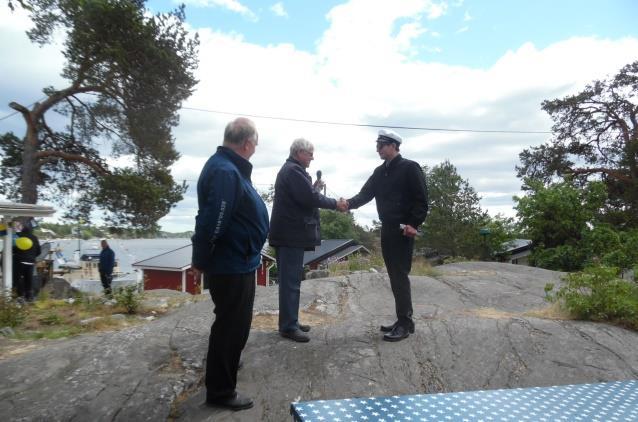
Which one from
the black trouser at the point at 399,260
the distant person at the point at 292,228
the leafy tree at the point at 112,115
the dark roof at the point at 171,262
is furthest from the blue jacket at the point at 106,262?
the black trouser at the point at 399,260

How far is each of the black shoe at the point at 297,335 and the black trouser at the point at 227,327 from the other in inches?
41.9

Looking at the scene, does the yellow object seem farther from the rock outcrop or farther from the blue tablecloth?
the blue tablecloth

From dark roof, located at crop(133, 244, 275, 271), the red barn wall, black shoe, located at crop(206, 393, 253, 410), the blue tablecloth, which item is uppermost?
the blue tablecloth

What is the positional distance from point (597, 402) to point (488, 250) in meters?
17.6

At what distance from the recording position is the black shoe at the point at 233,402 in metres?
2.91

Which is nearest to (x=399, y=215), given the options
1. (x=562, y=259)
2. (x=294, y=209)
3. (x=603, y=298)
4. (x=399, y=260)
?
(x=399, y=260)

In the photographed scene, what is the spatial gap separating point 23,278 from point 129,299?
171 inches

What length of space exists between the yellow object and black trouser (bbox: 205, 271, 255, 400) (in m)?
7.68

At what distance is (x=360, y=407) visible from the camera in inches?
62.4

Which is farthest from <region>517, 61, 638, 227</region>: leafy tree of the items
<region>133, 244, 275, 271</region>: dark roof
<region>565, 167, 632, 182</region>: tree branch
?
<region>133, 244, 275, 271</region>: dark roof

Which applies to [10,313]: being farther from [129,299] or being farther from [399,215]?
[399,215]

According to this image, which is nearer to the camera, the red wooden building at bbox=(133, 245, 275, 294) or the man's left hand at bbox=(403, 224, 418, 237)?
the man's left hand at bbox=(403, 224, 418, 237)

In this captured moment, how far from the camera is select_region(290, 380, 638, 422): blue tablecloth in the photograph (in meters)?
1.50

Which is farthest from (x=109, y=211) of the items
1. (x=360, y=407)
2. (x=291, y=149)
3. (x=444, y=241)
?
(x=444, y=241)
